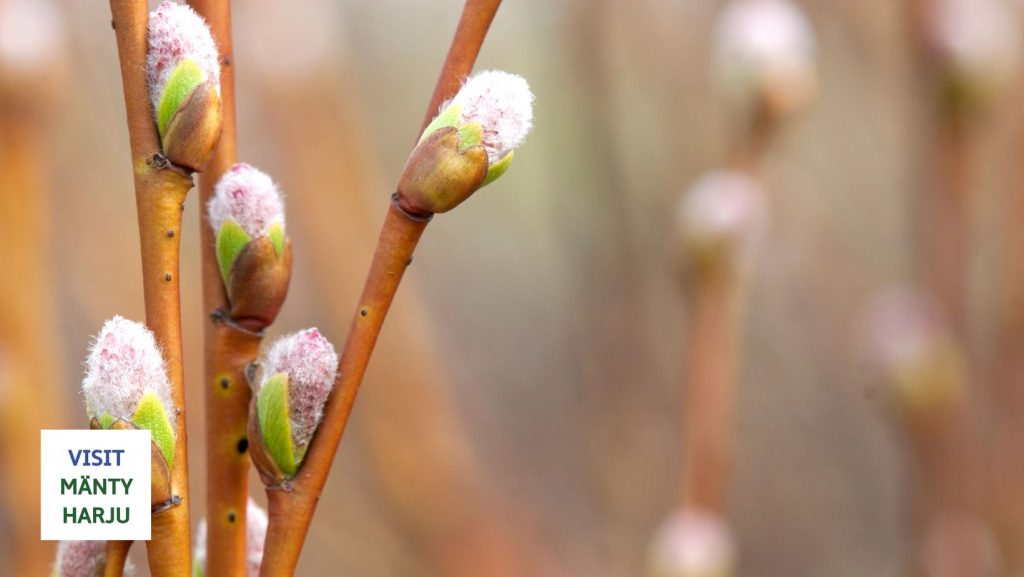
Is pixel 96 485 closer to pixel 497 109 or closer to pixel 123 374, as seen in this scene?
pixel 123 374

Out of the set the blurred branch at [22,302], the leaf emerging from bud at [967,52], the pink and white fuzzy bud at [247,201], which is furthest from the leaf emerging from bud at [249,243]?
the leaf emerging from bud at [967,52]

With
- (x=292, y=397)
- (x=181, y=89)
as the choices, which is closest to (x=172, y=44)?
(x=181, y=89)

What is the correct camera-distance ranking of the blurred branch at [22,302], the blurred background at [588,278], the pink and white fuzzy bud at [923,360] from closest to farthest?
the blurred branch at [22,302] < the pink and white fuzzy bud at [923,360] < the blurred background at [588,278]

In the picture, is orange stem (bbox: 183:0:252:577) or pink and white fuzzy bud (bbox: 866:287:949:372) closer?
orange stem (bbox: 183:0:252:577)

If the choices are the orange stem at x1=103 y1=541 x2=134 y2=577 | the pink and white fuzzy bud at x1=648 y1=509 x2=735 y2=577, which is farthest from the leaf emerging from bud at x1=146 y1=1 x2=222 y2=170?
the pink and white fuzzy bud at x1=648 y1=509 x2=735 y2=577

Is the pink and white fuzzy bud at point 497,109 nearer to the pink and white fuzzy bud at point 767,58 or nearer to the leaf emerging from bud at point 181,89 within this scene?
the leaf emerging from bud at point 181,89

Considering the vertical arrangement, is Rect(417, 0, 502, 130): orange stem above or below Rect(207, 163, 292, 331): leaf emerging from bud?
above

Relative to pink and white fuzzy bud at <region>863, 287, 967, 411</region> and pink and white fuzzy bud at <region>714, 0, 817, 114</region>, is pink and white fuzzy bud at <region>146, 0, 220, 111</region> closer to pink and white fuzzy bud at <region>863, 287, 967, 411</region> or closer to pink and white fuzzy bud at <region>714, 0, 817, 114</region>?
pink and white fuzzy bud at <region>714, 0, 817, 114</region>
